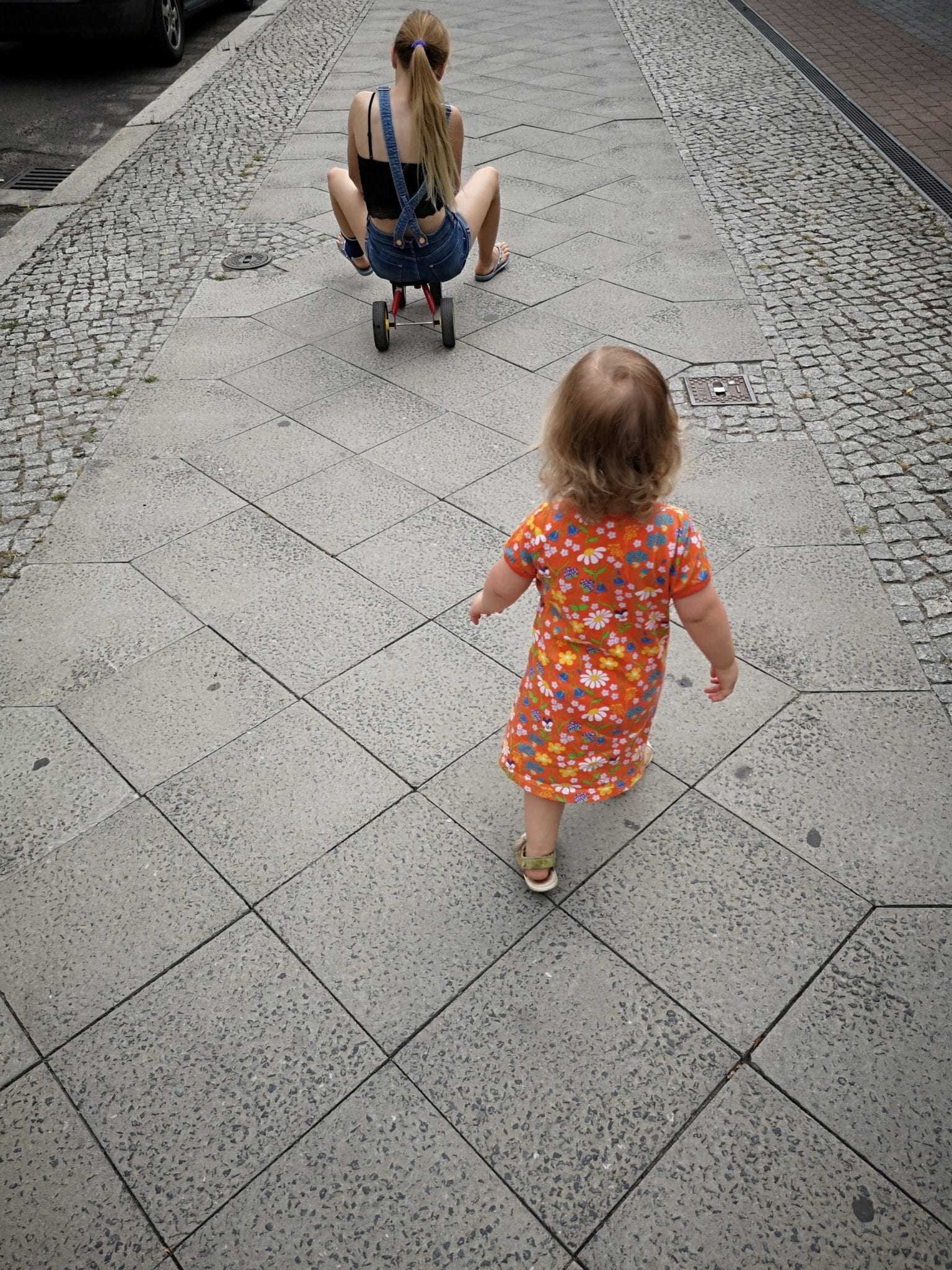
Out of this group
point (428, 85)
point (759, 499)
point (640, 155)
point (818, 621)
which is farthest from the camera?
point (640, 155)

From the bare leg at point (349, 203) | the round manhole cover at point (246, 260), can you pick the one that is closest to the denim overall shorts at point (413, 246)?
the bare leg at point (349, 203)

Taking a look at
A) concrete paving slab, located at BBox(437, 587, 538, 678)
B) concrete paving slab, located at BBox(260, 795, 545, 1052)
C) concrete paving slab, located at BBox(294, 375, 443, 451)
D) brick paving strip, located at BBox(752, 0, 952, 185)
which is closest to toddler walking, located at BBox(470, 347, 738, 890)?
concrete paving slab, located at BBox(260, 795, 545, 1052)

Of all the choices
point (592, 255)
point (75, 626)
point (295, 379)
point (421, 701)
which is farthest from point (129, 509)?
point (592, 255)

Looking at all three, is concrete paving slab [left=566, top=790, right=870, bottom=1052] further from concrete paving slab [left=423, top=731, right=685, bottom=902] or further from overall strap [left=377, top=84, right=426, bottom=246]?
overall strap [left=377, top=84, right=426, bottom=246]

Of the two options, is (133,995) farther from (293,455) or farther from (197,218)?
(197,218)

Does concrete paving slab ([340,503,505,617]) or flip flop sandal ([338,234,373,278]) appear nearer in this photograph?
concrete paving slab ([340,503,505,617])

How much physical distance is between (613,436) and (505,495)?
2.10 metres

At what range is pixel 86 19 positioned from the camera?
28.6ft

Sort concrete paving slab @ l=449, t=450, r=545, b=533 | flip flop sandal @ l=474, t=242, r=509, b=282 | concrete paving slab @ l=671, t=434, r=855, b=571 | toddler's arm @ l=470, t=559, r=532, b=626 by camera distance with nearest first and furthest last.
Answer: toddler's arm @ l=470, t=559, r=532, b=626
concrete paving slab @ l=671, t=434, r=855, b=571
concrete paving slab @ l=449, t=450, r=545, b=533
flip flop sandal @ l=474, t=242, r=509, b=282

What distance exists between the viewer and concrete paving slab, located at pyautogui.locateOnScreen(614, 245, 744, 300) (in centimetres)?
534

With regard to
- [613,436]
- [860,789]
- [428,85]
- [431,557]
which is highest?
[428,85]

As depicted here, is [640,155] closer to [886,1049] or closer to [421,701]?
[421,701]

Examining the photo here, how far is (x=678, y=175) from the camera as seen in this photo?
696 centimetres

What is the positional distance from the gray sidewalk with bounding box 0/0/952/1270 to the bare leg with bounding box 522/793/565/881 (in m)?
0.11
